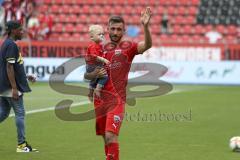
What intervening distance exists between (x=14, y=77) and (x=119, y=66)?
259 centimetres

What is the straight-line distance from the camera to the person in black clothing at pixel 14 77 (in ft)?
36.4

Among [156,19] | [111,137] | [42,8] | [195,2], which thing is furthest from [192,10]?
[111,137]

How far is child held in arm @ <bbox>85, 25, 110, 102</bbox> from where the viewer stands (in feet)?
32.0

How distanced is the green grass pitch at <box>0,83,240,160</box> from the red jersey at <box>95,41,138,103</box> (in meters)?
1.80

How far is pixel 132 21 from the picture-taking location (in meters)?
37.3

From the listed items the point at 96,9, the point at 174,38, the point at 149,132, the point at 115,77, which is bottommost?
the point at 174,38

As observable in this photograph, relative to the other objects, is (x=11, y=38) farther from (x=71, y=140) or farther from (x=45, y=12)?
(x=45, y=12)

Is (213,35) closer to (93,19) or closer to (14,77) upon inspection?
(93,19)

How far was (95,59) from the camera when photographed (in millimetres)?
10242

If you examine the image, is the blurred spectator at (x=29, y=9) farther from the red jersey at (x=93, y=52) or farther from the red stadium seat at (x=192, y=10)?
the red jersey at (x=93, y=52)

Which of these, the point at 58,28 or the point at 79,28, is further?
the point at 58,28

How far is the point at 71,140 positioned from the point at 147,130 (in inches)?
86.2

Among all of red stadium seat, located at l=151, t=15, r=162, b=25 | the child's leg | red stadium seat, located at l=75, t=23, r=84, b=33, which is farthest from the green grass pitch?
red stadium seat, located at l=151, t=15, r=162, b=25

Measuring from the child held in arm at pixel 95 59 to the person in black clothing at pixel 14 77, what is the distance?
1240 mm
